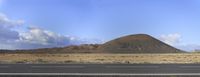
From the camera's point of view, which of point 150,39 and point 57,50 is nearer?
point 57,50

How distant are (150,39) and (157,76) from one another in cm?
9127

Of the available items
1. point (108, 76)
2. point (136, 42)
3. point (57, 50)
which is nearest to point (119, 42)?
point (136, 42)

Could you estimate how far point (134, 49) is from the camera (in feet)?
A: 321

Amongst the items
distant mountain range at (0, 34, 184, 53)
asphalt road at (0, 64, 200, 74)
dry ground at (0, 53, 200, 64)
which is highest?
distant mountain range at (0, 34, 184, 53)

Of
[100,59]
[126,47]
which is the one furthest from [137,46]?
[100,59]

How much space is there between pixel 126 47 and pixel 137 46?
279 cm

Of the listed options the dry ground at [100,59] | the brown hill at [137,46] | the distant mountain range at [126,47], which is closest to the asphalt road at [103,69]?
the dry ground at [100,59]

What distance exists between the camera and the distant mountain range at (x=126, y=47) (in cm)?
9588

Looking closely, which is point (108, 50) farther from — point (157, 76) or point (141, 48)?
point (157, 76)

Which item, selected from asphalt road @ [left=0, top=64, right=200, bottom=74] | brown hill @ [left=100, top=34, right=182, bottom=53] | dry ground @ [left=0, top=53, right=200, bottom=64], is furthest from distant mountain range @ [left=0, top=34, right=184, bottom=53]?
asphalt road @ [left=0, top=64, right=200, bottom=74]

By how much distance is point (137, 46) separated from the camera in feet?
327

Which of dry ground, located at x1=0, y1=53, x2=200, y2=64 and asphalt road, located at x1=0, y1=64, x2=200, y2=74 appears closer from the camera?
asphalt road, located at x1=0, y1=64, x2=200, y2=74

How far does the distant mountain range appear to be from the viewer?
95875mm

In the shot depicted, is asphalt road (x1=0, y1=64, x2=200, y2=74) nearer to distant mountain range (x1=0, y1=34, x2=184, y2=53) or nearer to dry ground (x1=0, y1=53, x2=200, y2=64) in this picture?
dry ground (x1=0, y1=53, x2=200, y2=64)
